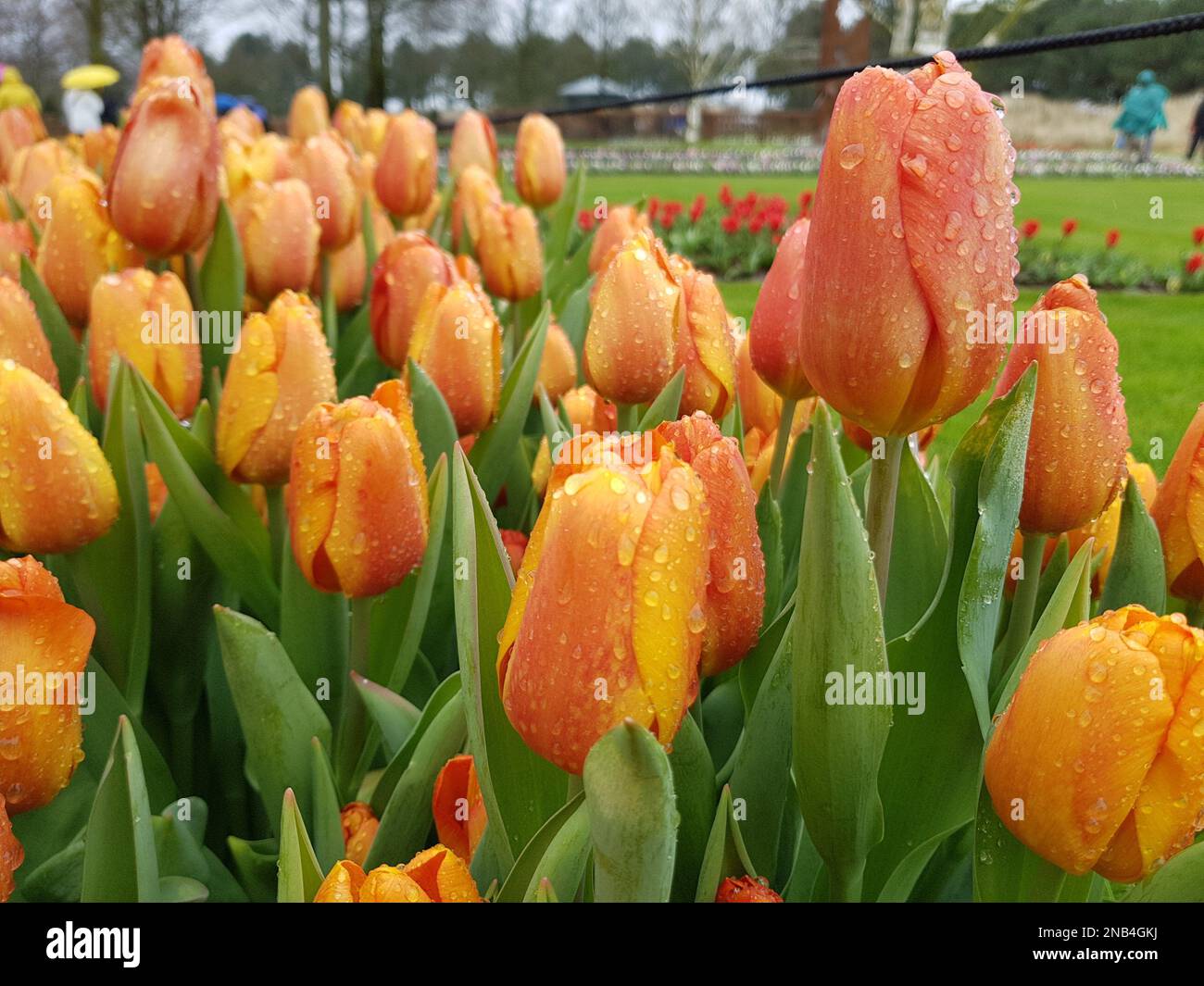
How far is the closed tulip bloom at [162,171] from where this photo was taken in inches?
62.6

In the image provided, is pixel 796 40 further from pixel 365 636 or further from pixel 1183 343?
pixel 365 636

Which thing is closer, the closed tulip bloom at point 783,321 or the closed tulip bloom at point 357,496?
the closed tulip bloom at point 357,496

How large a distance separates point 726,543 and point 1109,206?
6.60 metres

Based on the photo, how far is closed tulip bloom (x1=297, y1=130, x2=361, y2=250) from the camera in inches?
79.5


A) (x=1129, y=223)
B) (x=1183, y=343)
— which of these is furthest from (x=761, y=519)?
(x=1129, y=223)

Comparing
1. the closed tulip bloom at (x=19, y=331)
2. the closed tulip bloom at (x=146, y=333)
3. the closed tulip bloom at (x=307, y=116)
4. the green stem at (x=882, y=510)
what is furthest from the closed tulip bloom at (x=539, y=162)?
the green stem at (x=882, y=510)

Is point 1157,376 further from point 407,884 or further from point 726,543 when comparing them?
point 407,884

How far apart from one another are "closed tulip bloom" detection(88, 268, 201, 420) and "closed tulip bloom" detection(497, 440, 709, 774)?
98cm

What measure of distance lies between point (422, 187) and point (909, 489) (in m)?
1.97

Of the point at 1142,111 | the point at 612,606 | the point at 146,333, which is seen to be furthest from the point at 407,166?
the point at 1142,111

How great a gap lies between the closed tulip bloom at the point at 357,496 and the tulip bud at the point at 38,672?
0.23m

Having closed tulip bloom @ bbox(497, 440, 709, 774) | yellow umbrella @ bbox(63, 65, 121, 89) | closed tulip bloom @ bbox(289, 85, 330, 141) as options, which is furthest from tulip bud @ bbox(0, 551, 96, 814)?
yellow umbrella @ bbox(63, 65, 121, 89)

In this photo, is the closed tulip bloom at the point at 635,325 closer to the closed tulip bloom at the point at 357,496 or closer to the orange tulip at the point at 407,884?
the closed tulip bloom at the point at 357,496

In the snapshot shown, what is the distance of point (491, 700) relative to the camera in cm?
77
